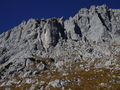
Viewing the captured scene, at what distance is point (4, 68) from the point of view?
8262 cm

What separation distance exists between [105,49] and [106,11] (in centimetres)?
5521

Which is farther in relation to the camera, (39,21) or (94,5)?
(94,5)

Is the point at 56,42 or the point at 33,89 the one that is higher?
the point at 56,42

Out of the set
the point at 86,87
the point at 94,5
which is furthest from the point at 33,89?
the point at 94,5

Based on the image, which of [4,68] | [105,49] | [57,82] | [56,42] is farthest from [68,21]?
[57,82]

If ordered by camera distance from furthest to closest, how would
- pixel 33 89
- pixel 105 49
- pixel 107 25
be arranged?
pixel 107 25 → pixel 105 49 → pixel 33 89

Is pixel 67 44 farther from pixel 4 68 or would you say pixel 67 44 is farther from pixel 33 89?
pixel 33 89

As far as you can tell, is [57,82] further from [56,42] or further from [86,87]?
[56,42]

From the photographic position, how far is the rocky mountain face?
77.5m

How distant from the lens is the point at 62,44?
358 ft

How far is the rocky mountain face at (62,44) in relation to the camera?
77500mm

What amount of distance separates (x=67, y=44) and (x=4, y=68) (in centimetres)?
4141

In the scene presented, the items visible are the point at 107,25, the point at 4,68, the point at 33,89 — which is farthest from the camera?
the point at 107,25

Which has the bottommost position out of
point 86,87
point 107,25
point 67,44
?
point 86,87
